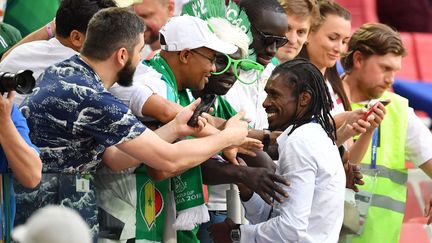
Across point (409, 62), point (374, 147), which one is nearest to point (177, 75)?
point (374, 147)

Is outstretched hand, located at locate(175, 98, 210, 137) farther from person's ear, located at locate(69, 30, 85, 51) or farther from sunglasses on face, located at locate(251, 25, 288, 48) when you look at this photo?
sunglasses on face, located at locate(251, 25, 288, 48)

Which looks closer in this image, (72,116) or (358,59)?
(72,116)

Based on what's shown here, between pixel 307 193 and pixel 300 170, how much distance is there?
111 mm

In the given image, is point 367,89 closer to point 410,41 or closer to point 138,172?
point 138,172

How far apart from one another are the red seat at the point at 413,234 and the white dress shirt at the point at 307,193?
7.28ft

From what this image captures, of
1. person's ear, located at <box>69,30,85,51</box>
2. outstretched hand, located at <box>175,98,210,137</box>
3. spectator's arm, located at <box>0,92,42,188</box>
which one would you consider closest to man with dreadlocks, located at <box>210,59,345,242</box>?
outstretched hand, located at <box>175,98,210,137</box>

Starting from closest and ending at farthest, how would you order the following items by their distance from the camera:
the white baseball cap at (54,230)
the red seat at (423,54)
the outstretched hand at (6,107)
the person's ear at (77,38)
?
the white baseball cap at (54,230)
the outstretched hand at (6,107)
the person's ear at (77,38)
the red seat at (423,54)

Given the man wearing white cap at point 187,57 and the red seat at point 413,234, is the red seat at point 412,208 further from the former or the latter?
the man wearing white cap at point 187,57

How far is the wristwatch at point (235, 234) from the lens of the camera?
6.30 m

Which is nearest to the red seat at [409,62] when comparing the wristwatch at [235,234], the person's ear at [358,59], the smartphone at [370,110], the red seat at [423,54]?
the red seat at [423,54]

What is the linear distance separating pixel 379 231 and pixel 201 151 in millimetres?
2032

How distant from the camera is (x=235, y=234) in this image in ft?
20.7

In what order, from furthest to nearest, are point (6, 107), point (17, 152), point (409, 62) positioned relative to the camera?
point (409, 62), point (17, 152), point (6, 107)

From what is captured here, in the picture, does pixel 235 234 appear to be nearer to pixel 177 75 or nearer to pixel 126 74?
pixel 177 75
